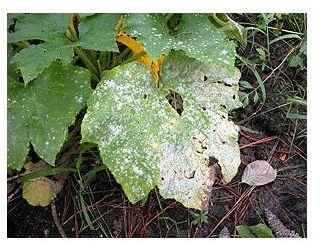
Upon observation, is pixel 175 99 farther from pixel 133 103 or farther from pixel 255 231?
pixel 255 231

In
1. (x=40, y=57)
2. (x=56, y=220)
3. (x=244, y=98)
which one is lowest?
(x=56, y=220)

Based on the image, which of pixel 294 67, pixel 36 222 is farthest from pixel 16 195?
pixel 294 67

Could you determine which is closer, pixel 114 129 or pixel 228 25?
pixel 114 129

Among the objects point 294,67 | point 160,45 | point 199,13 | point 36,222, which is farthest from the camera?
point 294,67

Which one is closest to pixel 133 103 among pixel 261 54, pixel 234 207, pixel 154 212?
pixel 154 212

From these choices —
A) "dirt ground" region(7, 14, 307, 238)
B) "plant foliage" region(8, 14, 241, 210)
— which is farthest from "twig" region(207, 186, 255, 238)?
"plant foliage" region(8, 14, 241, 210)

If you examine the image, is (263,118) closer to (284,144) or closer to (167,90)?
(284,144)

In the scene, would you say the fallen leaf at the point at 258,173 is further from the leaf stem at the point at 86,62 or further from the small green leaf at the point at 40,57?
the small green leaf at the point at 40,57
